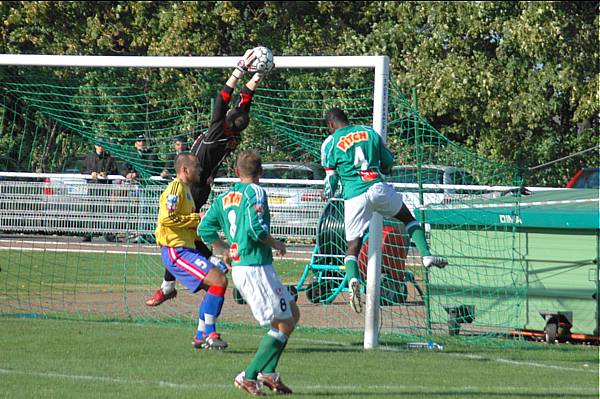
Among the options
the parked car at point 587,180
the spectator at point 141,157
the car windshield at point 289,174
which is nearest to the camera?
the spectator at point 141,157

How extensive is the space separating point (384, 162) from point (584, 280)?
2.64 metres

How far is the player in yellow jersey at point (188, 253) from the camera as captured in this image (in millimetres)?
10742

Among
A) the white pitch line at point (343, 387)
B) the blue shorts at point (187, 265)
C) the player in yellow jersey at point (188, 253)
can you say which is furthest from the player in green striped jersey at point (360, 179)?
the white pitch line at point (343, 387)

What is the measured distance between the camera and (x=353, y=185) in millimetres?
11492

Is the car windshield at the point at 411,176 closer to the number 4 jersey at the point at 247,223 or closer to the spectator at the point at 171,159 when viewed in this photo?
the spectator at the point at 171,159

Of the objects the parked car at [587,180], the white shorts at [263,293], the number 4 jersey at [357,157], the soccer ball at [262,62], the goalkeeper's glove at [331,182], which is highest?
the soccer ball at [262,62]

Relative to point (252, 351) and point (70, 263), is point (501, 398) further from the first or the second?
point (70, 263)

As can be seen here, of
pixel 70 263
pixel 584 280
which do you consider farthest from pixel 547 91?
pixel 584 280

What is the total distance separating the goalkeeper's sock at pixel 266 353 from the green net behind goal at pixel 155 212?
439cm

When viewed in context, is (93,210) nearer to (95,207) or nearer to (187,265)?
(95,207)

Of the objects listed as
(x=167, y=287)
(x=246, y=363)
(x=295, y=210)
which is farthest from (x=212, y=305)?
(x=295, y=210)

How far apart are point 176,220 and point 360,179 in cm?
187

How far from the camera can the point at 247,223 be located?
344 inches

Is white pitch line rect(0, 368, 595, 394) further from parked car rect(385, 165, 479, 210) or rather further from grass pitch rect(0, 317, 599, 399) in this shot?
parked car rect(385, 165, 479, 210)
